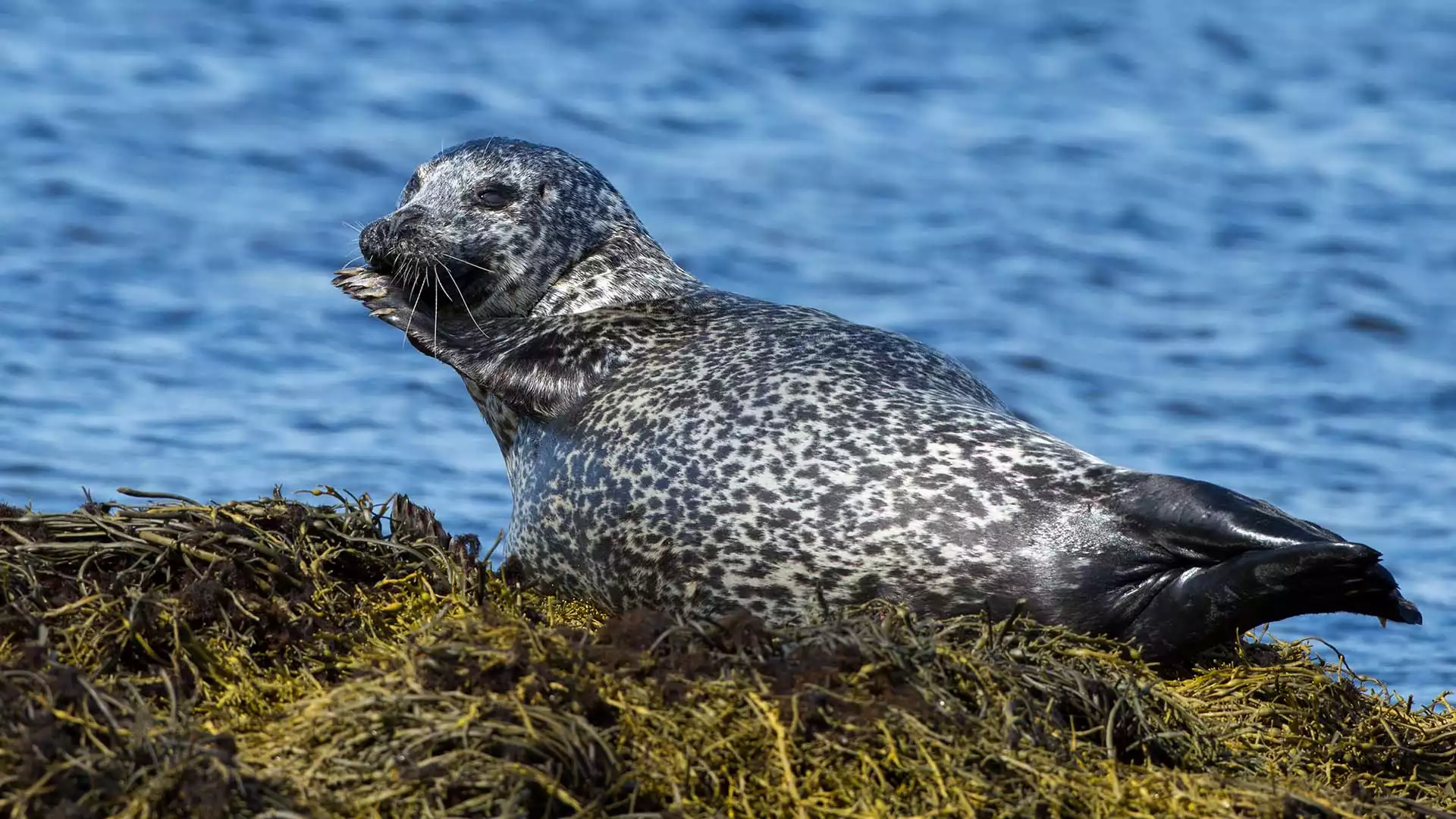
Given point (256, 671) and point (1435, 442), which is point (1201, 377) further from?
point (256, 671)

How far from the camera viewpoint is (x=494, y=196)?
806 cm

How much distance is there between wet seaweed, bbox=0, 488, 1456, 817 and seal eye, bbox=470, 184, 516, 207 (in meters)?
2.11

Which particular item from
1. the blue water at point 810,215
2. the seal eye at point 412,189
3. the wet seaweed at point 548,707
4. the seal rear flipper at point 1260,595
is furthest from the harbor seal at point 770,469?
the blue water at point 810,215

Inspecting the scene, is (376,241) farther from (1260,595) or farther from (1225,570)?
Result: (1260,595)

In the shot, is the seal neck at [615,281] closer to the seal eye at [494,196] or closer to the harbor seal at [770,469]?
the harbor seal at [770,469]

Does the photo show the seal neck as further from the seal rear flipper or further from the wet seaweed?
the seal rear flipper

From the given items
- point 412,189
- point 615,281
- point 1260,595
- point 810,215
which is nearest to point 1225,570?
point 1260,595

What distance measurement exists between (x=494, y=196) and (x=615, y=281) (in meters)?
0.63

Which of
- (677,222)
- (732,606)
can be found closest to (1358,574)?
(732,606)

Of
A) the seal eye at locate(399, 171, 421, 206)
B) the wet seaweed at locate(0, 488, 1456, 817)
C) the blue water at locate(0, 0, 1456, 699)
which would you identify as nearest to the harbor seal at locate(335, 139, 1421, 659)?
the seal eye at locate(399, 171, 421, 206)

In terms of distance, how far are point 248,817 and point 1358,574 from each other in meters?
3.24

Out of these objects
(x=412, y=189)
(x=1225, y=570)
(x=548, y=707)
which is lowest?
(x=548, y=707)

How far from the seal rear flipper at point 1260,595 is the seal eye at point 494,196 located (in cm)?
336

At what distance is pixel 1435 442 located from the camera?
1278cm
